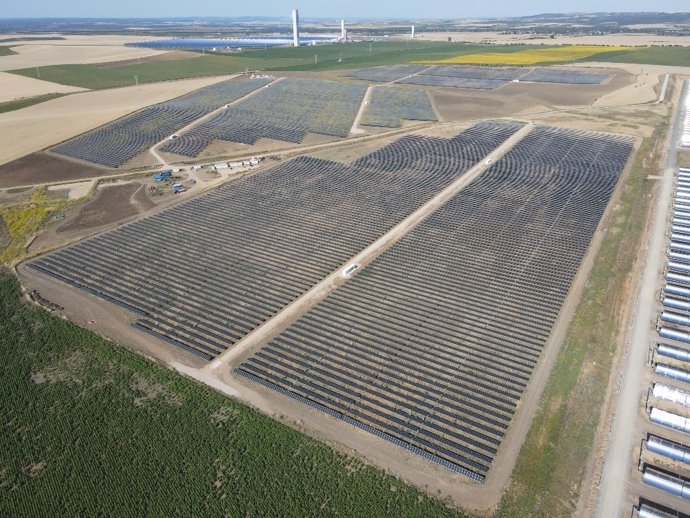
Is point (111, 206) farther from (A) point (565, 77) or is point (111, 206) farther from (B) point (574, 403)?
(A) point (565, 77)

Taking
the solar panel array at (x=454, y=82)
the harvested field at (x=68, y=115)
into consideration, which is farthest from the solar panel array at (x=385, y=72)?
the harvested field at (x=68, y=115)

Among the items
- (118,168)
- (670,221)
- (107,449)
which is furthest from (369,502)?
(118,168)

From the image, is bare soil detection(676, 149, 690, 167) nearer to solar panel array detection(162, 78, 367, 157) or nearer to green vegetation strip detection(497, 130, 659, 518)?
green vegetation strip detection(497, 130, 659, 518)

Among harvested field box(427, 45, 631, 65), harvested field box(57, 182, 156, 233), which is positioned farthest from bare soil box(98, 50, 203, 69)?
harvested field box(57, 182, 156, 233)

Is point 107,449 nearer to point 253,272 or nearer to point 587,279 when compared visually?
point 253,272

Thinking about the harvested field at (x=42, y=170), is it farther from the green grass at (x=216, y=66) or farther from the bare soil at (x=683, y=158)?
the bare soil at (x=683, y=158)

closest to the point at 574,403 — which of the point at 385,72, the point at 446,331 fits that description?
the point at 446,331
